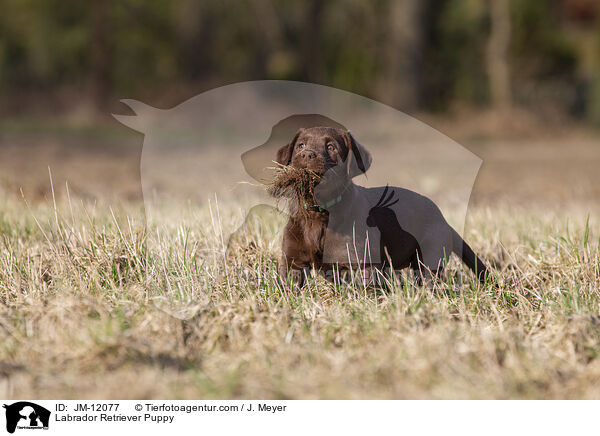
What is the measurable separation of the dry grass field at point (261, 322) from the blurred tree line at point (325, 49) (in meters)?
15.5

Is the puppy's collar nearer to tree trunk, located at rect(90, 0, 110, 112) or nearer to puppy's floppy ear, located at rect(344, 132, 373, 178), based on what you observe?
puppy's floppy ear, located at rect(344, 132, 373, 178)

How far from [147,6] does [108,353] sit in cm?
2734

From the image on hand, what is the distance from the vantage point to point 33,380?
2.64 meters

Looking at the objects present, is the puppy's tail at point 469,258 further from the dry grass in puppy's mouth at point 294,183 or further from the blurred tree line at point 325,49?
the blurred tree line at point 325,49

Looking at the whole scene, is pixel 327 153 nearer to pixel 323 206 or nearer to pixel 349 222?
pixel 323 206

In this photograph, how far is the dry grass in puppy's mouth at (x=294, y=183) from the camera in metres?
3.35

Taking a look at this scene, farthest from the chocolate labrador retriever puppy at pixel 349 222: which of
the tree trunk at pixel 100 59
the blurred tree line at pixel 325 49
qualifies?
the tree trunk at pixel 100 59

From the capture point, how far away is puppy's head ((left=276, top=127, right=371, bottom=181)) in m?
3.35

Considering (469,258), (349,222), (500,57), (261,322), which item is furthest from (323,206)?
(500,57)

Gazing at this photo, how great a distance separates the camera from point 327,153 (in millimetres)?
3400

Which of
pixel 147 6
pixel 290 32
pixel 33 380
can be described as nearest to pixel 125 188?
pixel 33 380

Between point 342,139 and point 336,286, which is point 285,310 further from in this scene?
point 342,139

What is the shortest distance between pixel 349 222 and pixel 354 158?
0.35 metres
